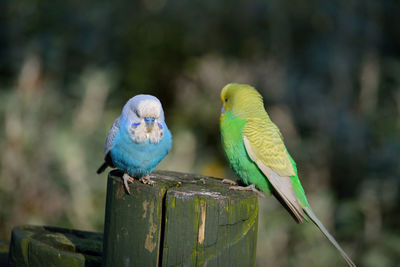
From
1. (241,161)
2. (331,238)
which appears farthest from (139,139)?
(331,238)

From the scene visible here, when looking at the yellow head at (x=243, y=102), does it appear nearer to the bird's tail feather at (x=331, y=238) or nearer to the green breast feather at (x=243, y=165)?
the green breast feather at (x=243, y=165)

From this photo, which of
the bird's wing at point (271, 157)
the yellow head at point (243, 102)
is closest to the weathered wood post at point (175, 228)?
the bird's wing at point (271, 157)

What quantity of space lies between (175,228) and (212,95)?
160 inches

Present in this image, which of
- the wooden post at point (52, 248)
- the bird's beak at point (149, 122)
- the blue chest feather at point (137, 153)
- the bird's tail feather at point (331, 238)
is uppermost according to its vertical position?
the bird's beak at point (149, 122)

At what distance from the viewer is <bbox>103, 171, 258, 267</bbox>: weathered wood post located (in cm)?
179

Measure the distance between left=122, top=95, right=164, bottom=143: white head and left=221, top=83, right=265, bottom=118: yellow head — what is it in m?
0.86

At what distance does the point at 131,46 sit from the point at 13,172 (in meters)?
2.94

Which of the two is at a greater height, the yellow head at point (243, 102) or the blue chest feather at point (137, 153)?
the yellow head at point (243, 102)

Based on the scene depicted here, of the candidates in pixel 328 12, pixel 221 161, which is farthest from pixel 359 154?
pixel 328 12

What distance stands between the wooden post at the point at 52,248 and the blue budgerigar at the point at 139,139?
14.7 inches

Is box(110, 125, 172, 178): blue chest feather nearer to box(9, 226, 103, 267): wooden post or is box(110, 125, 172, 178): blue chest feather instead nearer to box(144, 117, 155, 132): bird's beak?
box(144, 117, 155, 132): bird's beak

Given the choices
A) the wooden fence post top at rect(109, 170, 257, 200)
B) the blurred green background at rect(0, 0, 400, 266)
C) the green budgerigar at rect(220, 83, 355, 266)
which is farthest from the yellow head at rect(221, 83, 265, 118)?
the blurred green background at rect(0, 0, 400, 266)

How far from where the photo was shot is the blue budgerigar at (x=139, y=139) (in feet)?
7.02

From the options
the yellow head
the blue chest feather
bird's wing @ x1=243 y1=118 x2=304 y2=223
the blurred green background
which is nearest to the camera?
the blue chest feather
